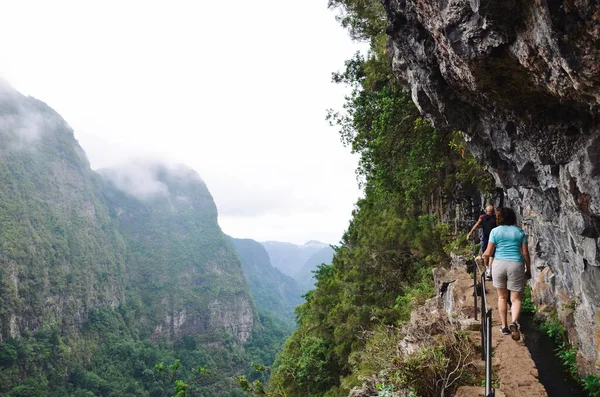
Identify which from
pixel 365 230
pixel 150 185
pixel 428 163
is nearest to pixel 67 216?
pixel 150 185

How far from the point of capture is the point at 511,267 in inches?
171

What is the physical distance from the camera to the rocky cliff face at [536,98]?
2973mm

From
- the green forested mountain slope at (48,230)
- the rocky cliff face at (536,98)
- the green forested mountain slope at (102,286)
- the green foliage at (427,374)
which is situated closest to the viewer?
the rocky cliff face at (536,98)

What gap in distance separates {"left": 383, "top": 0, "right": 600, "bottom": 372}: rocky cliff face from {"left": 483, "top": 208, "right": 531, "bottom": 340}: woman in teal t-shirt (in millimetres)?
560

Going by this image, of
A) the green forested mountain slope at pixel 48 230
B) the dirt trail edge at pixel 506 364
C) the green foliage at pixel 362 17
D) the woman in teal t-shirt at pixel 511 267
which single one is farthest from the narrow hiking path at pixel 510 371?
the green forested mountain slope at pixel 48 230

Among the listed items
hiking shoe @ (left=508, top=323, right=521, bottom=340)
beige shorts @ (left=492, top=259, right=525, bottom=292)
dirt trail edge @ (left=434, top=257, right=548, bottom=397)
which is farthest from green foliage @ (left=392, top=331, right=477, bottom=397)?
beige shorts @ (left=492, top=259, right=525, bottom=292)

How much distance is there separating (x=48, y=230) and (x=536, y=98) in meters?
99.2

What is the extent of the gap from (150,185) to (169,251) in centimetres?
4371

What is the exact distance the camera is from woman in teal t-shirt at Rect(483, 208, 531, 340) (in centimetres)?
432

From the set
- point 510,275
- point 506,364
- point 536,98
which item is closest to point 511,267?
point 510,275

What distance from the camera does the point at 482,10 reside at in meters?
3.34

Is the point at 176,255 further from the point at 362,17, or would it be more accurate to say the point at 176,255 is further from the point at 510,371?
the point at 510,371

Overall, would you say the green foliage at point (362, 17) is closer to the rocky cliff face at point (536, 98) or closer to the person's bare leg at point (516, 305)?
the rocky cliff face at point (536, 98)

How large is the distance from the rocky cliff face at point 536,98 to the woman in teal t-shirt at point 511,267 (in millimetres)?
560
